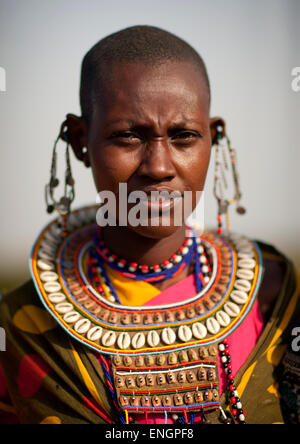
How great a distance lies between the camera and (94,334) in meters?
1.94

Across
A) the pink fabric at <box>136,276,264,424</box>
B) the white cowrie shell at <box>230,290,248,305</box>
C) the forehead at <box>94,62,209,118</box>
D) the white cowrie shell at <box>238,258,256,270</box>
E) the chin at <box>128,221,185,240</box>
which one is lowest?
the pink fabric at <box>136,276,264,424</box>

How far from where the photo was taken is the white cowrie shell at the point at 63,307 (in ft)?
6.65

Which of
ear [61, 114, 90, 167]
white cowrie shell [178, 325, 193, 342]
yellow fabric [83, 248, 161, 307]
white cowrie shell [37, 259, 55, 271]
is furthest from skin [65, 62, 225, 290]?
white cowrie shell [37, 259, 55, 271]

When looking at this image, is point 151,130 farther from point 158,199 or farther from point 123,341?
point 123,341

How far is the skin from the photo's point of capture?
176 cm

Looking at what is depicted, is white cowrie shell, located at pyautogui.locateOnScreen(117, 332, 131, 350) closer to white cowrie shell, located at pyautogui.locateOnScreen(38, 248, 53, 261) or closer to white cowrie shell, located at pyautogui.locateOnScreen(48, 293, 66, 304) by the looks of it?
Answer: white cowrie shell, located at pyautogui.locateOnScreen(48, 293, 66, 304)

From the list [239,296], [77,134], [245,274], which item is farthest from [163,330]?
[77,134]

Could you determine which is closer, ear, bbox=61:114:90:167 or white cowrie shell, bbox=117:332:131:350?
white cowrie shell, bbox=117:332:131:350

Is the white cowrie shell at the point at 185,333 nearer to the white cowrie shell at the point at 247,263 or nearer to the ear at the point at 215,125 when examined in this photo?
the white cowrie shell at the point at 247,263

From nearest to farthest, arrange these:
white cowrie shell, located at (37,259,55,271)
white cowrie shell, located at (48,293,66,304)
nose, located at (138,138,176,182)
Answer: nose, located at (138,138,176,182)
white cowrie shell, located at (48,293,66,304)
white cowrie shell, located at (37,259,55,271)

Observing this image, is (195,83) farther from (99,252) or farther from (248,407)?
(248,407)

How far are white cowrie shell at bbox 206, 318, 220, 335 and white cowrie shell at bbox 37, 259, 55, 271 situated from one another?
842 millimetres
